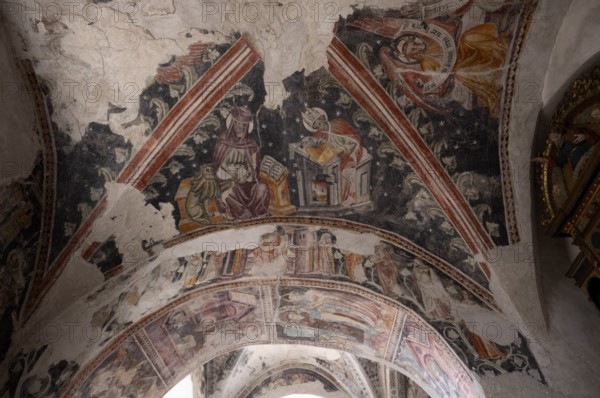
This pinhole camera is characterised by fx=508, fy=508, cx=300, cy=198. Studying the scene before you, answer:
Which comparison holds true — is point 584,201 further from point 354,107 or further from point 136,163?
point 136,163

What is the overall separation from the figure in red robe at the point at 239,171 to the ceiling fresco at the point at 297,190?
2cm

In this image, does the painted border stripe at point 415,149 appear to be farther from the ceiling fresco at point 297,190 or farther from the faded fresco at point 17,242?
the faded fresco at point 17,242

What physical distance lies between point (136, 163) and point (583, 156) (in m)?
5.84

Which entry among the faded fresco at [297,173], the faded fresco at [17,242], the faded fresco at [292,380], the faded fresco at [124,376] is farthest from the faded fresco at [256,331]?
the faded fresco at [292,380]

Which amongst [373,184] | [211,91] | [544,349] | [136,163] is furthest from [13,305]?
[544,349]

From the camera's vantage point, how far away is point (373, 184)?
7.96m

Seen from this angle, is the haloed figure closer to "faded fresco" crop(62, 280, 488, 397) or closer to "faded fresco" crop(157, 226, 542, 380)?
"faded fresco" crop(157, 226, 542, 380)

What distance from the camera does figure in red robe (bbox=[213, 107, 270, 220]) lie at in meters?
7.54

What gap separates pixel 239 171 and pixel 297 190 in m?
1.00

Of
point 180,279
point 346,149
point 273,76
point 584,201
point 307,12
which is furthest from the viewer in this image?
point 180,279

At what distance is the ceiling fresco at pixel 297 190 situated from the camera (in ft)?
22.1

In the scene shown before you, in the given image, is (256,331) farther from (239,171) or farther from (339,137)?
(339,137)

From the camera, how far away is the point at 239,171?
25.8ft

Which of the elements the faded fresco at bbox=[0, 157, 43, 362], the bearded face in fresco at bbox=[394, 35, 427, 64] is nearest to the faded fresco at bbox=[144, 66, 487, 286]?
the bearded face in fresco at bbox=[394, 35, 427, 64]
